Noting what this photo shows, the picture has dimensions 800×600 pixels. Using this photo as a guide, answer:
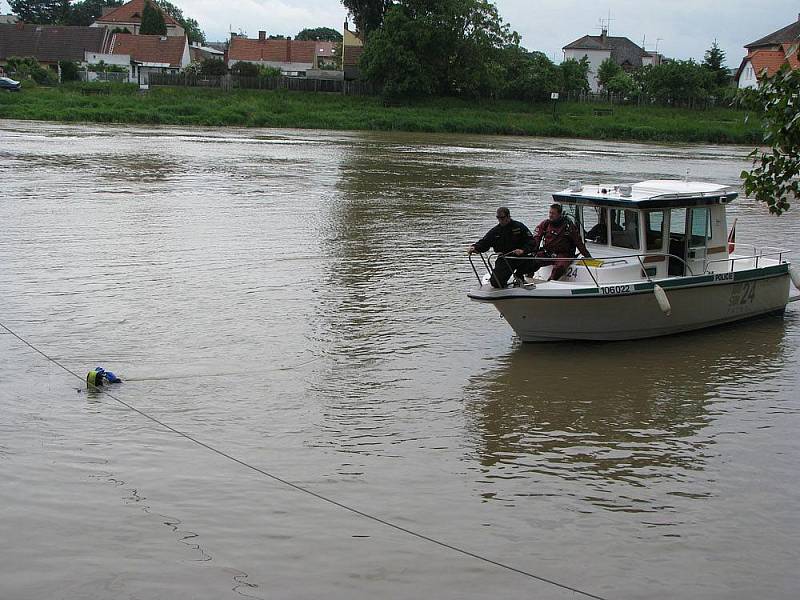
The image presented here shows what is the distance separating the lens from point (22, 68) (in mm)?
79062

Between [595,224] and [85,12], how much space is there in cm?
14781

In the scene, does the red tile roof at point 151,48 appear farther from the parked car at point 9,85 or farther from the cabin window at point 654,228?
the cabin window at point 654,228

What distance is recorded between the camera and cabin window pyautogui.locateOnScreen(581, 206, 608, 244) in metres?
14.7

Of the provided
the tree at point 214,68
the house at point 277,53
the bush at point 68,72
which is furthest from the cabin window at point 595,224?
the house at point 277,53

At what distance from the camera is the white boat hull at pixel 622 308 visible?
13.6m

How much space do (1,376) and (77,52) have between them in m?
96.7

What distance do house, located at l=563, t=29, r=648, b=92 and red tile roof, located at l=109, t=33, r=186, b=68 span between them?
47.5 m

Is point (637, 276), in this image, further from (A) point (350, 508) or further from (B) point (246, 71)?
(B) point (246, 71)

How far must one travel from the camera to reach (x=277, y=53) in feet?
369

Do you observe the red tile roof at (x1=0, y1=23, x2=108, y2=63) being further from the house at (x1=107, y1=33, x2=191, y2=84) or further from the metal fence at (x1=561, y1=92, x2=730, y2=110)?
the metal fence at (x1=561, y1=92, x2=730, y2=110)

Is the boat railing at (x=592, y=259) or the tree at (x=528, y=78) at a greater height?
the tree at (x=528, y=78)

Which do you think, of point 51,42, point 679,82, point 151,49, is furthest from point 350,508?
point 51,42

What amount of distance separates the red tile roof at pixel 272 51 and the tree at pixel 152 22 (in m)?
8.02

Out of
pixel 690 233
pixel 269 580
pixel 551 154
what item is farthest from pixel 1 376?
pixel 551 154
